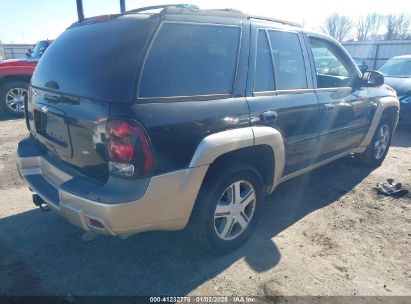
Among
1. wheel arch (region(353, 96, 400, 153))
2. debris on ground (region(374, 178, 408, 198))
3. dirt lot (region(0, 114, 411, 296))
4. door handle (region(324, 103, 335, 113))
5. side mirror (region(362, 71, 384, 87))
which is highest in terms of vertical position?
side mirror (region(362, 71, 384, 87))

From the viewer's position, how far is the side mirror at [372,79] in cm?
434

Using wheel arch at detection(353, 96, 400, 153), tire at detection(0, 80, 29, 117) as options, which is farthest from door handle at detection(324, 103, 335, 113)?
tire at detection(0, 80, 29, 117)

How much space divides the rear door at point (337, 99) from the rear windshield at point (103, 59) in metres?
2.12

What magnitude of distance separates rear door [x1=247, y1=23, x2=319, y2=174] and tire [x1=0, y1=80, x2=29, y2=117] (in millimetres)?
7506

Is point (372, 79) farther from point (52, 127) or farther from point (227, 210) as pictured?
point (52, 127)

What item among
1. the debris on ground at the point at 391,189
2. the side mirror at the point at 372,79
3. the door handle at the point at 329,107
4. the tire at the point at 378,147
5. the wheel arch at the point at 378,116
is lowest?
the debris on ground at the point at 391,189

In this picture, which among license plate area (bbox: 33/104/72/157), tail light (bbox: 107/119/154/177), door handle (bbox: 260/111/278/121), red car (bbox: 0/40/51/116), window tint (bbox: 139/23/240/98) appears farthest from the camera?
red car (bbox: 0/40/51/116)

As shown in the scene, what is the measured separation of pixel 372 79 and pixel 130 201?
3962 millimetres

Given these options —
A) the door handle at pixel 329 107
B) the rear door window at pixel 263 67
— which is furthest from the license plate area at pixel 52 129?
the door handle at pixel 329 107

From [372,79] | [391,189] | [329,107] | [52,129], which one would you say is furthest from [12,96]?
[391,189]

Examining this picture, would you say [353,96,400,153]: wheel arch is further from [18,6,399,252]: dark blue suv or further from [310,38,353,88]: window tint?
[18,6,399,252]: dark blue suv

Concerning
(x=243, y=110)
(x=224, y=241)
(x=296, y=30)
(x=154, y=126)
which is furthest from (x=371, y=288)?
(x=296, y=30)

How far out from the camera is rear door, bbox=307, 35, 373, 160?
3.73 meters

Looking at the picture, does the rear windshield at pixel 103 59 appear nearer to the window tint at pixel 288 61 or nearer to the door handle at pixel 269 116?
the door handle at pixel 269 116
